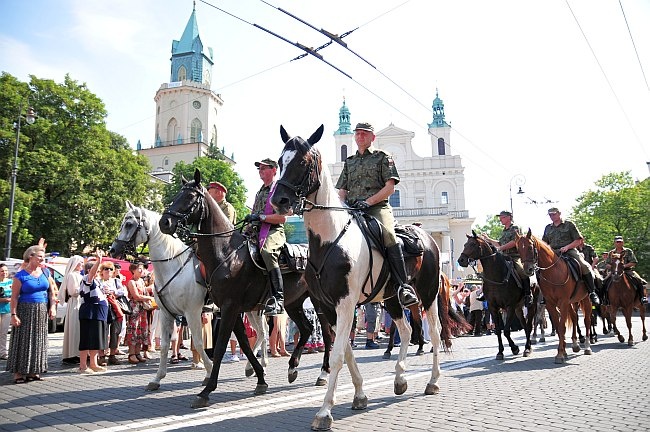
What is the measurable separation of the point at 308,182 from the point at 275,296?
104 inches

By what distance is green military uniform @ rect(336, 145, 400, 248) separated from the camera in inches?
261

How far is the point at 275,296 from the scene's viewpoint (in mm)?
7426

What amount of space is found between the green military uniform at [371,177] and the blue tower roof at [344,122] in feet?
273

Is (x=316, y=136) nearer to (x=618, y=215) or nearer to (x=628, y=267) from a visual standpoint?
(x=628, y=267)

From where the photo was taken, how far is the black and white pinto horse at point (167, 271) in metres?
8.14

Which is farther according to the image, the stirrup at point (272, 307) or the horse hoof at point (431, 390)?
the stirrup at point (272, 307)

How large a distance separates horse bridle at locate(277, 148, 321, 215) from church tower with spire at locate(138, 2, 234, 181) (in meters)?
74.5

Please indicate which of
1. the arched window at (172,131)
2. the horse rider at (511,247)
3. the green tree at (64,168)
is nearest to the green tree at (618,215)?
the horse rider at (511,247)

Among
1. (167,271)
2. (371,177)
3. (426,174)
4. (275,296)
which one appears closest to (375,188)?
(371,177)

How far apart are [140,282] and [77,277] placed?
179 cm

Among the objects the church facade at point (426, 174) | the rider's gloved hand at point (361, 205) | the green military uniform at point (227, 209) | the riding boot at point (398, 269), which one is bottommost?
the riding boot at point (398, 269)

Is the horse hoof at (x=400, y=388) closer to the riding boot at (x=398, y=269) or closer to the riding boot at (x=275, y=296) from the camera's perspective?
the riding boot at (x=398, y=269)

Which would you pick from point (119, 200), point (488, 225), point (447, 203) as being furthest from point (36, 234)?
point (488, 225)

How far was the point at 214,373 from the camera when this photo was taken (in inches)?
253
